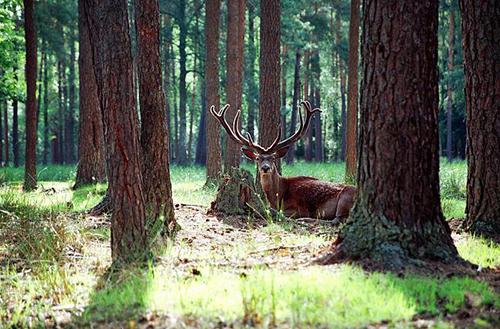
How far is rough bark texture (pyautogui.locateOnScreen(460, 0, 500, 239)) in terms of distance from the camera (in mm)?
7996

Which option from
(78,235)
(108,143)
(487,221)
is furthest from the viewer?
(487,221)

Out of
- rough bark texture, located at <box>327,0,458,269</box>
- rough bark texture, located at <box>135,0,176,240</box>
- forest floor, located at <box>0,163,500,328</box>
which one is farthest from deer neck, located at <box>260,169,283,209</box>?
rough bark texture, located at <box>327,0,458,269</box>

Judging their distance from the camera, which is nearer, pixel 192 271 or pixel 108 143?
pixel 192 271

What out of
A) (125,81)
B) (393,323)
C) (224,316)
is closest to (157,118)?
(125,81)

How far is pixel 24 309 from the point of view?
18.6 feet

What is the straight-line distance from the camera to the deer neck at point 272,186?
1090 centimetres

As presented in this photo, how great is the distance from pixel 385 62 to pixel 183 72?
3154 cm

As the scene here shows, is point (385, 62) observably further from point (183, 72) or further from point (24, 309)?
point (183, 72)

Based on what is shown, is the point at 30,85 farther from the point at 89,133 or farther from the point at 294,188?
the point at 294,188

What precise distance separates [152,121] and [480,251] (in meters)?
4.27

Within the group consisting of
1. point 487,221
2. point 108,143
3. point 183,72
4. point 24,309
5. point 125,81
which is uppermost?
point 183,72

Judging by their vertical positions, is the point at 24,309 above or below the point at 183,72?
below

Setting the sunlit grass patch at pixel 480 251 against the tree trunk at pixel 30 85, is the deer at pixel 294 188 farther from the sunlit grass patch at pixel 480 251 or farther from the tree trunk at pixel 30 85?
the tree trunk at pixel 30 85

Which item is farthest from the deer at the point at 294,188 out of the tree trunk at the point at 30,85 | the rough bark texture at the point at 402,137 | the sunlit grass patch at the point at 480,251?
the tree trunk at the point at 30,85
